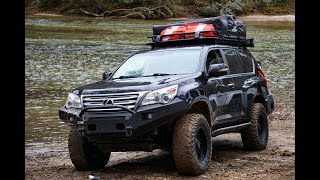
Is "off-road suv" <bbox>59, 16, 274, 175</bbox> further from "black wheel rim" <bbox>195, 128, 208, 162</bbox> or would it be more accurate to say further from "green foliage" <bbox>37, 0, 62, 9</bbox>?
"green foliage" <bbox>37, 0, 62, 9</bbox>

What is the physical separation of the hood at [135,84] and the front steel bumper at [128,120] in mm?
301

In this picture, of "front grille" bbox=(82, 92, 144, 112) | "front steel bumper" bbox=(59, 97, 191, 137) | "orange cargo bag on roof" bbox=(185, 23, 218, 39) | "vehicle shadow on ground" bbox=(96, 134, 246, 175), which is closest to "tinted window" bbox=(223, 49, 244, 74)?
"orange cargo bag on roof" bbox=(185, 23, 218, 39)

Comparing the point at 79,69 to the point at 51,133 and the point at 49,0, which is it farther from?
the point at 49,0

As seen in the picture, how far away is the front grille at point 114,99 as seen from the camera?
7160mm

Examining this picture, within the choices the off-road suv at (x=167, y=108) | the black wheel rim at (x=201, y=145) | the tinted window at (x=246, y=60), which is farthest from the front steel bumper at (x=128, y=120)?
the tinted window at (x=246, y=60)

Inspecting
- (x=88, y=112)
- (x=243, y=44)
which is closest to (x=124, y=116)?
(x=88, y=112)

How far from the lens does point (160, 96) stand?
723cm

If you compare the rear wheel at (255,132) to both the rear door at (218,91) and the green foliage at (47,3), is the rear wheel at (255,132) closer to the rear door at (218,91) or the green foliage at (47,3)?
the rear door at (218,91)

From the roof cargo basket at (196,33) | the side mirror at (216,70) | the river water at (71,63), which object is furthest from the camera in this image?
the river water at (71,63)

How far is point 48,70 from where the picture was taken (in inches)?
928

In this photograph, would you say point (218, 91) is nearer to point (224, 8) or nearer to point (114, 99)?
point (114, 99)
